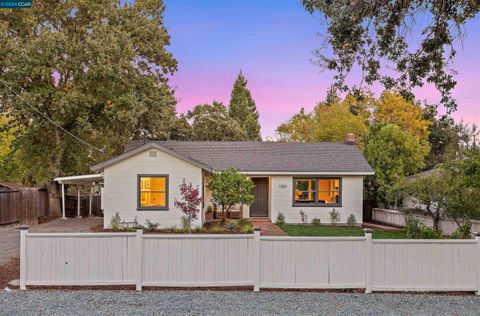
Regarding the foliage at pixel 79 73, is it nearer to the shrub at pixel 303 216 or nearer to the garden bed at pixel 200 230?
the garden bed at pixel 200 230

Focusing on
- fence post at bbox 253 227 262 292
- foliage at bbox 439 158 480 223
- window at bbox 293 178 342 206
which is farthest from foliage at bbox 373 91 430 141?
fence post at bbox 253 227 262 292

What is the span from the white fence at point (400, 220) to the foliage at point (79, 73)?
12.4 meters

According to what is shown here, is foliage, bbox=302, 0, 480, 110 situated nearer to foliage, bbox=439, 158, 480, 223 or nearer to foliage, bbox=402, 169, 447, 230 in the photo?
foliage, bbox=439, 158, 480, 223

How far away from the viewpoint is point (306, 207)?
1972cm

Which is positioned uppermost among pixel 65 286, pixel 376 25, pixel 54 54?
pixel 54 54

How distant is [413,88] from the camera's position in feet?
30.8

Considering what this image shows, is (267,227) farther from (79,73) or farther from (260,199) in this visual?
(79,73)

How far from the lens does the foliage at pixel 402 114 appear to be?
127 feet

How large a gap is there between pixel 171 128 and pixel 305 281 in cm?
2739

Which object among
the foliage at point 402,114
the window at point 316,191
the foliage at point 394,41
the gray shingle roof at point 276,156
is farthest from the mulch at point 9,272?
the foliage at point 402,114

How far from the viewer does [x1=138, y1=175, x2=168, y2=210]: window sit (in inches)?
632

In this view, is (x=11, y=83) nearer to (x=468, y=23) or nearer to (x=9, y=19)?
(x=9, y=19)

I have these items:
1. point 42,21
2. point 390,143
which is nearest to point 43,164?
point 42,21

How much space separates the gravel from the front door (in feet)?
44.0
